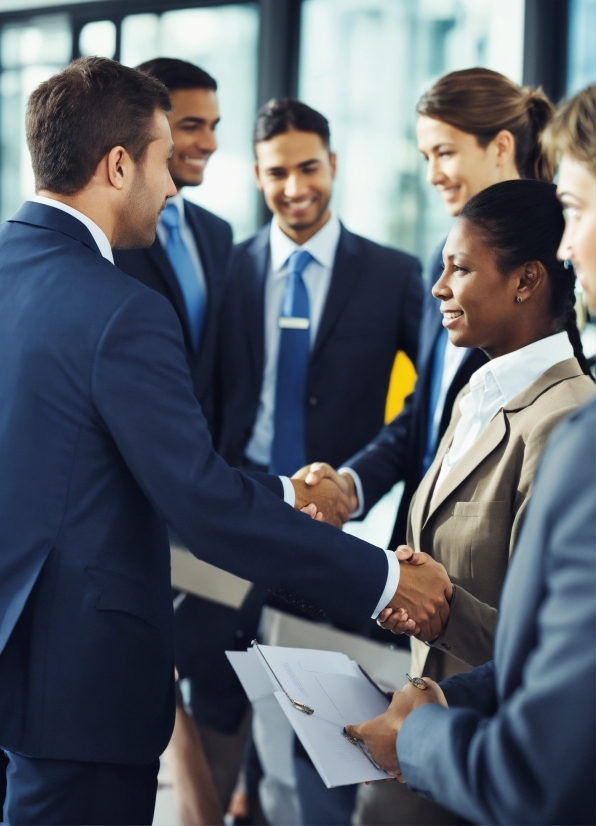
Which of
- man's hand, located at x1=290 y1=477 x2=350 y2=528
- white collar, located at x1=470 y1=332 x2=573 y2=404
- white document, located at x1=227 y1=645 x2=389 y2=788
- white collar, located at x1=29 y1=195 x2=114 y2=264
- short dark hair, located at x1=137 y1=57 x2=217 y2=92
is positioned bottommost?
white document, located at x1=227 y1=645 x2=389 y2=788

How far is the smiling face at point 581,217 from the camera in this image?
1.02m

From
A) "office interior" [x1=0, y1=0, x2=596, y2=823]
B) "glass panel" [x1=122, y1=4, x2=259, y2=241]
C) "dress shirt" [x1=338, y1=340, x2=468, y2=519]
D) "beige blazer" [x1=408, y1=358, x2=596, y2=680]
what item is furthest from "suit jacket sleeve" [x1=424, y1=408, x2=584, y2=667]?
"glass panel" [x1=122, y1=4, x2=259, y2=241]

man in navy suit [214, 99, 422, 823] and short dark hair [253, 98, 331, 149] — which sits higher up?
short dark hair [253, 98, 331, 149]

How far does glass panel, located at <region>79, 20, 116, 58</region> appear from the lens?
5246mm

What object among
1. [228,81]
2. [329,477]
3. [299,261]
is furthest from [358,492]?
[228,81]

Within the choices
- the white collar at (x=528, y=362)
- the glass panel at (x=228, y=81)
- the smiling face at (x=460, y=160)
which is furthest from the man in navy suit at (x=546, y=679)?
the glass panel at (x=228, y=81)

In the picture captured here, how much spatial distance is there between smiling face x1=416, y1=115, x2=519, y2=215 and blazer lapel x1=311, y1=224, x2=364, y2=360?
416 millimetres

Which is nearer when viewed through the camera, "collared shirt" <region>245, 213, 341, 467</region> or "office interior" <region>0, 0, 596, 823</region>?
"collared shirt" <region>245, 213, 341, 467</region>

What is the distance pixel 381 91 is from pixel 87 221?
3519 mm

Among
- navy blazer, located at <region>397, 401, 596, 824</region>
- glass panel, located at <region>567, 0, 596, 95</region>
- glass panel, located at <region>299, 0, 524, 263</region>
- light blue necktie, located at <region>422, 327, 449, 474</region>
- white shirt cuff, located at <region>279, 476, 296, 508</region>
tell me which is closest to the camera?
navy blazer, located at <region>397, 401, 596, 824</region>

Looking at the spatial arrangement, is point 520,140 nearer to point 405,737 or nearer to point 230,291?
point 230,291

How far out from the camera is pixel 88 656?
1471mm

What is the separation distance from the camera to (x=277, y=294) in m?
2.94

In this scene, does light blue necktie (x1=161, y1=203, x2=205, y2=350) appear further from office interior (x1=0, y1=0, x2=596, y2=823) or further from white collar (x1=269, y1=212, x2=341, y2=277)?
office interior (x1=0, y1=0, x2=596, y2=823)
